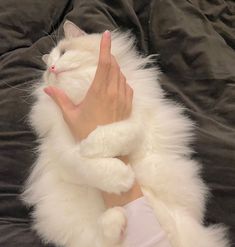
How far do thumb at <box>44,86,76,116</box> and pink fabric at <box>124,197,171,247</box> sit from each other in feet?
1.00

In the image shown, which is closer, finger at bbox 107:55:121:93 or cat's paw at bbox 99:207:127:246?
cat's paw at bbox 99:207:127:246

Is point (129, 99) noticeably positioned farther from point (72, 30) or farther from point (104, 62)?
point (72, 30)

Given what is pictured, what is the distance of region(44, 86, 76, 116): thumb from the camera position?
987 millimetres

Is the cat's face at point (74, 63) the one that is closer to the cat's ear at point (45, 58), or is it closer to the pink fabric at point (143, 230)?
the cat's ear at point (45, 58)

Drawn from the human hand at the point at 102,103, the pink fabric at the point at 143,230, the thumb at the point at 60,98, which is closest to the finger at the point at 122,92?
the human hand at the point at 102,103

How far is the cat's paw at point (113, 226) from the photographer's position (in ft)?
2.68

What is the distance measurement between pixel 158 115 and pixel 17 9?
623 millimetres

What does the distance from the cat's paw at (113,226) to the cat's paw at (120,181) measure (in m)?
0.04

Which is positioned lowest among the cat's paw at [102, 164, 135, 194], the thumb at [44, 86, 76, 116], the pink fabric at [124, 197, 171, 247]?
the pink fabric at [124, 197, 171, 247]

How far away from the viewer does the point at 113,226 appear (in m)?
0.81

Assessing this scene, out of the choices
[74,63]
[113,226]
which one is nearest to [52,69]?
[74,63]

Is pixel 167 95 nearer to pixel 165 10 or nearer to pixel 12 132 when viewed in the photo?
pixel 165 10

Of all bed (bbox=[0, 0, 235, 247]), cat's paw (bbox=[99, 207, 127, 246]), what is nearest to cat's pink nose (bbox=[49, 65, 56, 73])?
bed (bbox=[0, 0, 235, 247])

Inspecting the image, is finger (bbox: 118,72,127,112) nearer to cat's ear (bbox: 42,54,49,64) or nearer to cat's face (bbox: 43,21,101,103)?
cat's face (bbox: 43,21,101,103)
